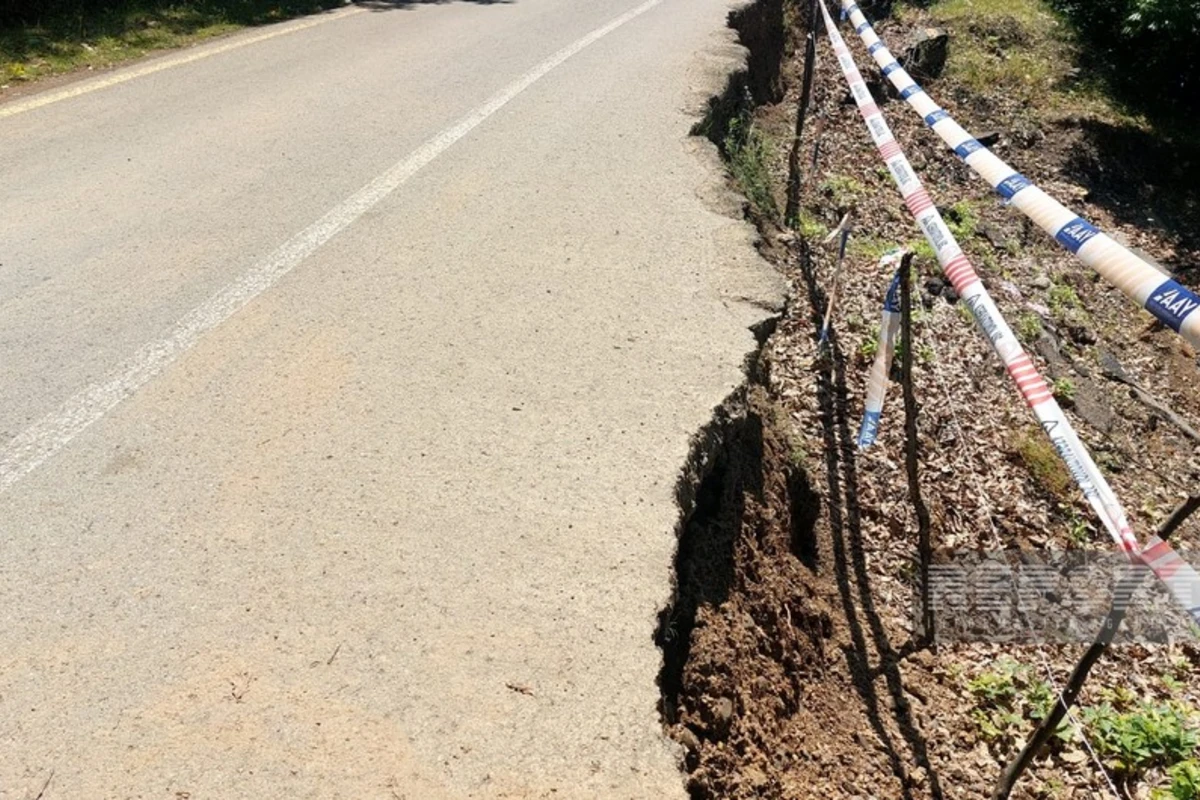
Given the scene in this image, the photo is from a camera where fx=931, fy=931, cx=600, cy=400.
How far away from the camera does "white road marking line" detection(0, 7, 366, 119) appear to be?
7543mm

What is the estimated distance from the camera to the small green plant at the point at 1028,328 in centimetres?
709

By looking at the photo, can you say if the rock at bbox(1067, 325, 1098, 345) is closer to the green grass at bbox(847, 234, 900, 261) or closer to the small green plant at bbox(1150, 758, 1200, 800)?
the green grass at bbox(847, 234, 900, 261)

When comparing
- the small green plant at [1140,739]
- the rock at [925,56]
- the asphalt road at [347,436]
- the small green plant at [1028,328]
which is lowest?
the small green plant at [1140,739]

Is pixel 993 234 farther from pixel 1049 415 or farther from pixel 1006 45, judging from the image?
pixel 1049 415

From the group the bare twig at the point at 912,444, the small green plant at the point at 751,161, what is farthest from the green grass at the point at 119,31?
the bare twig at the point at 912,444

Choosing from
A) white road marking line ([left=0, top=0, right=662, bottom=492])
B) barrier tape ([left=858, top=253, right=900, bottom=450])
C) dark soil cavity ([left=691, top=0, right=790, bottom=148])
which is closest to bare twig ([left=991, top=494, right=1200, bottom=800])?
barrier tape ([left=858, top=253, right=900, bottom=450])

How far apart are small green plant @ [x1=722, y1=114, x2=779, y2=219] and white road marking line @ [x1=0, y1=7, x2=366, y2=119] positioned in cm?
520

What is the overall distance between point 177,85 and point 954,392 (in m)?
6.91

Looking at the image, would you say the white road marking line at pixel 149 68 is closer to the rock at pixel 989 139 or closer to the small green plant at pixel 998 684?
the rock at pixel 989 139

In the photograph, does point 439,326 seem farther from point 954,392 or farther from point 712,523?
point 954,392

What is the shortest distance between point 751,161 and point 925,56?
606 centimetres

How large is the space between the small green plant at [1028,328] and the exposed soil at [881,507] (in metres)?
0.03

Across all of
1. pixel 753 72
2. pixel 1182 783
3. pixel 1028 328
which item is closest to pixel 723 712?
pixel 1182 783

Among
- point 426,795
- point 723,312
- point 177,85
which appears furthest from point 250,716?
point 177,85
